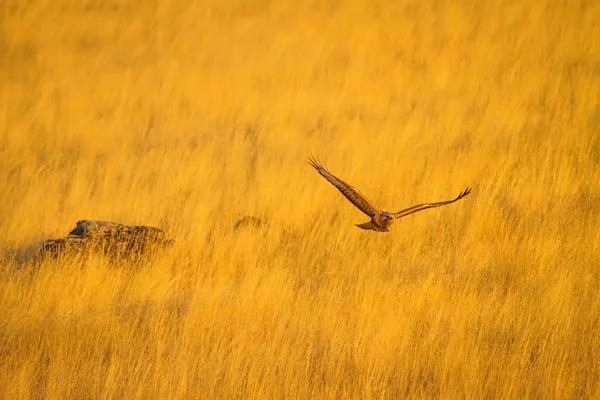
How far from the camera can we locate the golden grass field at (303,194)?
5215 millimetres

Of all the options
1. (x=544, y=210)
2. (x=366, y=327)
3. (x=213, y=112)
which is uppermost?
(x=213, y=112)

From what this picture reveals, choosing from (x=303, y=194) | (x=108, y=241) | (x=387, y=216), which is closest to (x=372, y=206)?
(x=387, y=216)

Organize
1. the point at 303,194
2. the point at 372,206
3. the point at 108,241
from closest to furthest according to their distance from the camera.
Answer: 1. the point at 372,206
2. the point at 108,241
3. the point at 303,194

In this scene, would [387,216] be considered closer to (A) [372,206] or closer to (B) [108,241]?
(A) [372,206]

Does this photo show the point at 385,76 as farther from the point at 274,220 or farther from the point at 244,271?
the point at 244,271

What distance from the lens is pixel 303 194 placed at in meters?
8.05

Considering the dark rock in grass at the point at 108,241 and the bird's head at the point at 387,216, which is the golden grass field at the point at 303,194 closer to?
the dark rock in grass at the point at 108,241

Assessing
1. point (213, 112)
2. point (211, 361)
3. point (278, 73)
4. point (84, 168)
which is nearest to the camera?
point (211, 361)

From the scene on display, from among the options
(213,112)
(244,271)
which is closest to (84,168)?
(213,112)

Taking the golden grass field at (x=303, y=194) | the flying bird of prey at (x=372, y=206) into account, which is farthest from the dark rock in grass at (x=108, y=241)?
the flying bird of prey at (x=372, y=206)

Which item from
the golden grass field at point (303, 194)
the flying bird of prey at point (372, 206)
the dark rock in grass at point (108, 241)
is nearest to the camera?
the flying bird of prey at point (372, 206)

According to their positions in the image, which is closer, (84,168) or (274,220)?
(274,220)

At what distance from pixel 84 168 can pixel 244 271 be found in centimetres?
369

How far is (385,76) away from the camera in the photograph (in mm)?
11664
